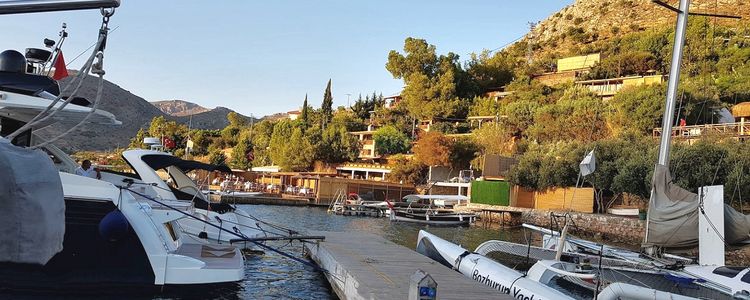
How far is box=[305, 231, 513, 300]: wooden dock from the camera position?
36.3 ft

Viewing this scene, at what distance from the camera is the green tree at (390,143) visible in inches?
2960

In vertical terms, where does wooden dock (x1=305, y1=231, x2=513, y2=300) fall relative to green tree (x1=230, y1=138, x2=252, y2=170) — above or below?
below

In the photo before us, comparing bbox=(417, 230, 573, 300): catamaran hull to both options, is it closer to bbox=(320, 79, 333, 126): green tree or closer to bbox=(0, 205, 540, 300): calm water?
bbox=(0, 205, 540, 300): calm water

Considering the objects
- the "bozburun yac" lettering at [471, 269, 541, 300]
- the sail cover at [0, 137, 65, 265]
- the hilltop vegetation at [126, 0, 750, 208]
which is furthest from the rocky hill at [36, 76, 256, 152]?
the sail cover at [0, 137, 65, 265]

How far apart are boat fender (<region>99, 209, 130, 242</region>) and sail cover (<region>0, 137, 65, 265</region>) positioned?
794cm

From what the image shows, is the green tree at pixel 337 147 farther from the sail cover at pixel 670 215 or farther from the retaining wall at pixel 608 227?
the sail cover at pixel 670 215

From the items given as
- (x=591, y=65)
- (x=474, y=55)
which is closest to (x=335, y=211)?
(x=591, y=65)

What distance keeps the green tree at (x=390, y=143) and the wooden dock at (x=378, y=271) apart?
55.9 metres

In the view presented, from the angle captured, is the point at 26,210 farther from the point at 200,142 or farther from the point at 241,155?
the point at 200,142

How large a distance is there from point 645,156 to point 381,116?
53.2 meters

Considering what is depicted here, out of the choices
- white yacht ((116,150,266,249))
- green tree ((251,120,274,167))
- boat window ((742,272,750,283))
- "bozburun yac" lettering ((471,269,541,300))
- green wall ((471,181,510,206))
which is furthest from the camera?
green tree ((251,120,274,167))

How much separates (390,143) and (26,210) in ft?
236

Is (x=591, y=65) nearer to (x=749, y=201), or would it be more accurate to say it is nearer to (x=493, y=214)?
(x=493, y=214)

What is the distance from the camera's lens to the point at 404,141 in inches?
2997
